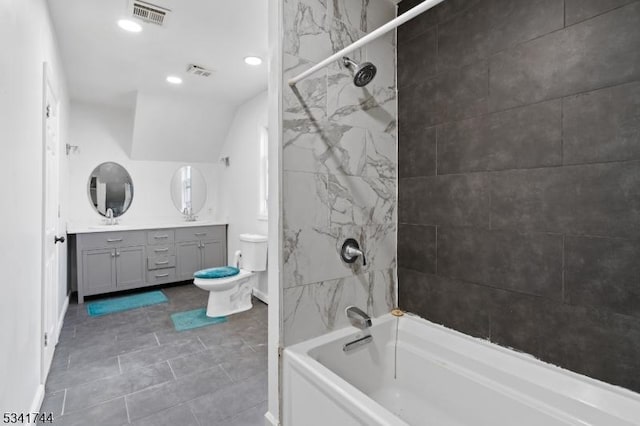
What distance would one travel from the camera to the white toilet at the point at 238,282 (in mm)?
3361

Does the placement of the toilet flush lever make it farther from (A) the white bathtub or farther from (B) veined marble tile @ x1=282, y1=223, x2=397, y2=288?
(A) the white bathtub

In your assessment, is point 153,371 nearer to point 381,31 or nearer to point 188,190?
point 381,31

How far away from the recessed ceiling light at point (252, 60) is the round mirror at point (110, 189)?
2.79m

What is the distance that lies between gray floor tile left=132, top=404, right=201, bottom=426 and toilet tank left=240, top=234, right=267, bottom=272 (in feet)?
6.23

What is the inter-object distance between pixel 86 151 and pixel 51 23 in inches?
96.5

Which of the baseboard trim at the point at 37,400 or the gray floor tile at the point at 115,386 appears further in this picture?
the gray floor tile at the point at 115,386

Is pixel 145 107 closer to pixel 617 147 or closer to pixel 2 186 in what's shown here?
pixel 2 186

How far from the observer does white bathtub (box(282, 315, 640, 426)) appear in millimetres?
1190

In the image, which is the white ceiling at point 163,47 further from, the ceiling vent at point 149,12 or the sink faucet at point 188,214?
the sink faucet at point 188,214

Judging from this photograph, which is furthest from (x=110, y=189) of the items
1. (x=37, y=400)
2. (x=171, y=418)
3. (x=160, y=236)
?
(x=171, y=418)

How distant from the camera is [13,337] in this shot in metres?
1.33

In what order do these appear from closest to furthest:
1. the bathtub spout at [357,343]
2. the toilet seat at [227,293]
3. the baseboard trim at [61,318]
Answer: the bathtub spout at [357,343] → the baseboard trim at [61,318] → the toilet seat at [227,293]

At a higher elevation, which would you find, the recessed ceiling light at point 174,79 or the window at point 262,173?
the recessed ceiling light at point 174,79

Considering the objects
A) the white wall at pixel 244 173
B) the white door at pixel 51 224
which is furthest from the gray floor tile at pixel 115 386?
the white wall at pixel 244 173
